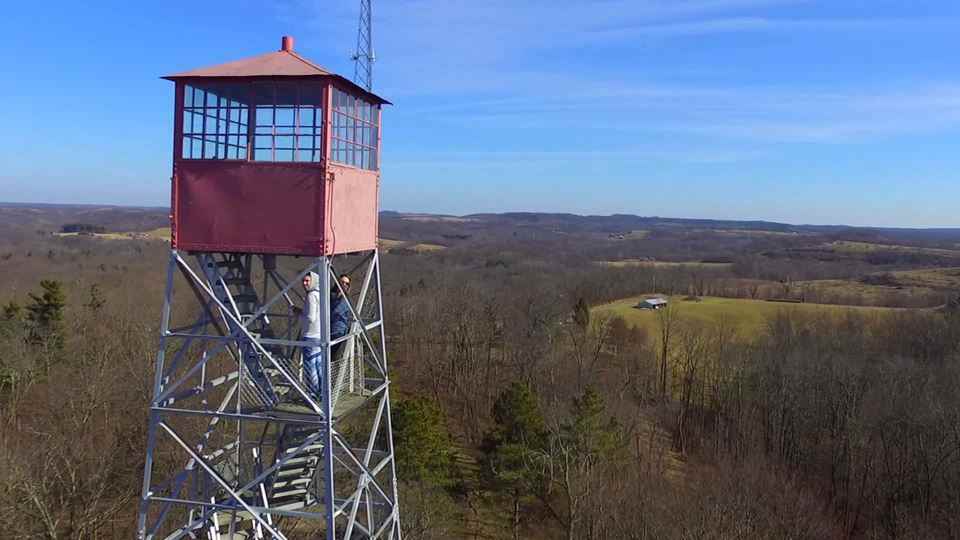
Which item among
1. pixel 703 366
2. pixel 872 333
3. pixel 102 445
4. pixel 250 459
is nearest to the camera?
pixel 250 459

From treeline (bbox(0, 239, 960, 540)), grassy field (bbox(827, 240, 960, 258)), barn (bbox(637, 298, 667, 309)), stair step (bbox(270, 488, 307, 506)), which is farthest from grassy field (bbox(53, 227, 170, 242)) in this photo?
grassy field (bbox(827, 240, 960, 258))

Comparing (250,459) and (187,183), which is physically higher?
(187,183)

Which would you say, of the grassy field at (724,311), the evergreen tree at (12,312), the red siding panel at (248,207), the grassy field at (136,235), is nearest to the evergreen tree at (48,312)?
the evergreen tree at (12,312)

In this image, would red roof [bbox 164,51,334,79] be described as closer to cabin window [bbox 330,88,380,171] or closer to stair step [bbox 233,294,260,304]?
cabin window [bbox 330,88,380,171]

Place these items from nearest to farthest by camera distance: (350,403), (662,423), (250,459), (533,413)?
1. (350,403)
2. (250,459)
3. (533,413)
4. (662,423)

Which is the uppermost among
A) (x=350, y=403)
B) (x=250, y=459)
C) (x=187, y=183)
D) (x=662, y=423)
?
(x=187, y=183)

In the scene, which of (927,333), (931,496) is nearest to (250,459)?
(931,496)

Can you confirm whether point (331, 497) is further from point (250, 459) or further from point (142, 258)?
point (142, 258)
